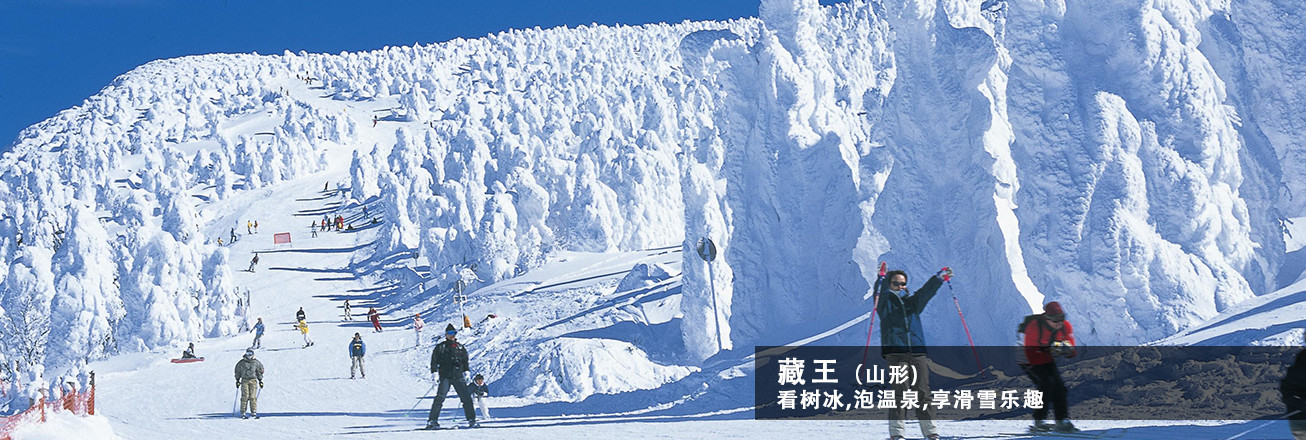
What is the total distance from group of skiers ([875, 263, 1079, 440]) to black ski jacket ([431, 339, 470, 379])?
6546mm

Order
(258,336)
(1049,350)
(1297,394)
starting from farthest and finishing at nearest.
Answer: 1. (258,336)
2. (1049,350)
3. (1297,394)

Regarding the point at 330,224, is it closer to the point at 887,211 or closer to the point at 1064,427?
the point at 887,211

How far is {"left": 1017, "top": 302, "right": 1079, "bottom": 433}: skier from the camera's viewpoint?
29.7 ft

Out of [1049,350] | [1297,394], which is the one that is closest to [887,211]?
[1049,350]

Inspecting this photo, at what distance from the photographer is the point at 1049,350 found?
9172 millimetres

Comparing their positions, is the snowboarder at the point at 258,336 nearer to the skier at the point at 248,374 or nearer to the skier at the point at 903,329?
the skier at the point at 248,374

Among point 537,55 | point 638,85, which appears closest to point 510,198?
point 638,85

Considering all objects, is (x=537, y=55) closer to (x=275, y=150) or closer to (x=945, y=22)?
(x=275, y=150)

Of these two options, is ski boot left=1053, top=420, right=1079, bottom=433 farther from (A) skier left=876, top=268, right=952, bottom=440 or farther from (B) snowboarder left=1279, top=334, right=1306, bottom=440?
(B) snowboarder left=1279, top=334, right=1306, bottom=440

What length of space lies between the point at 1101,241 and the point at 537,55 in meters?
158

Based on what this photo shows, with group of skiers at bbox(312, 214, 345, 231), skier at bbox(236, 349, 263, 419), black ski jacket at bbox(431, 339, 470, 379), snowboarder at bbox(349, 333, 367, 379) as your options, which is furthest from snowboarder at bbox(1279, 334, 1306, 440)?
group of skiers at bbox(312, 214, 345, 231)

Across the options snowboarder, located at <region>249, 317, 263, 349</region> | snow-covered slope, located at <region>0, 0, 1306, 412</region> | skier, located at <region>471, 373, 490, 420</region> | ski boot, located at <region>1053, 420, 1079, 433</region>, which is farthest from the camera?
snowboarder, located at <region>249, 317, 263, 349</region>

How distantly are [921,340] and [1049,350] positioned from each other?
144 cm

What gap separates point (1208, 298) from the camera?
22453 mm
